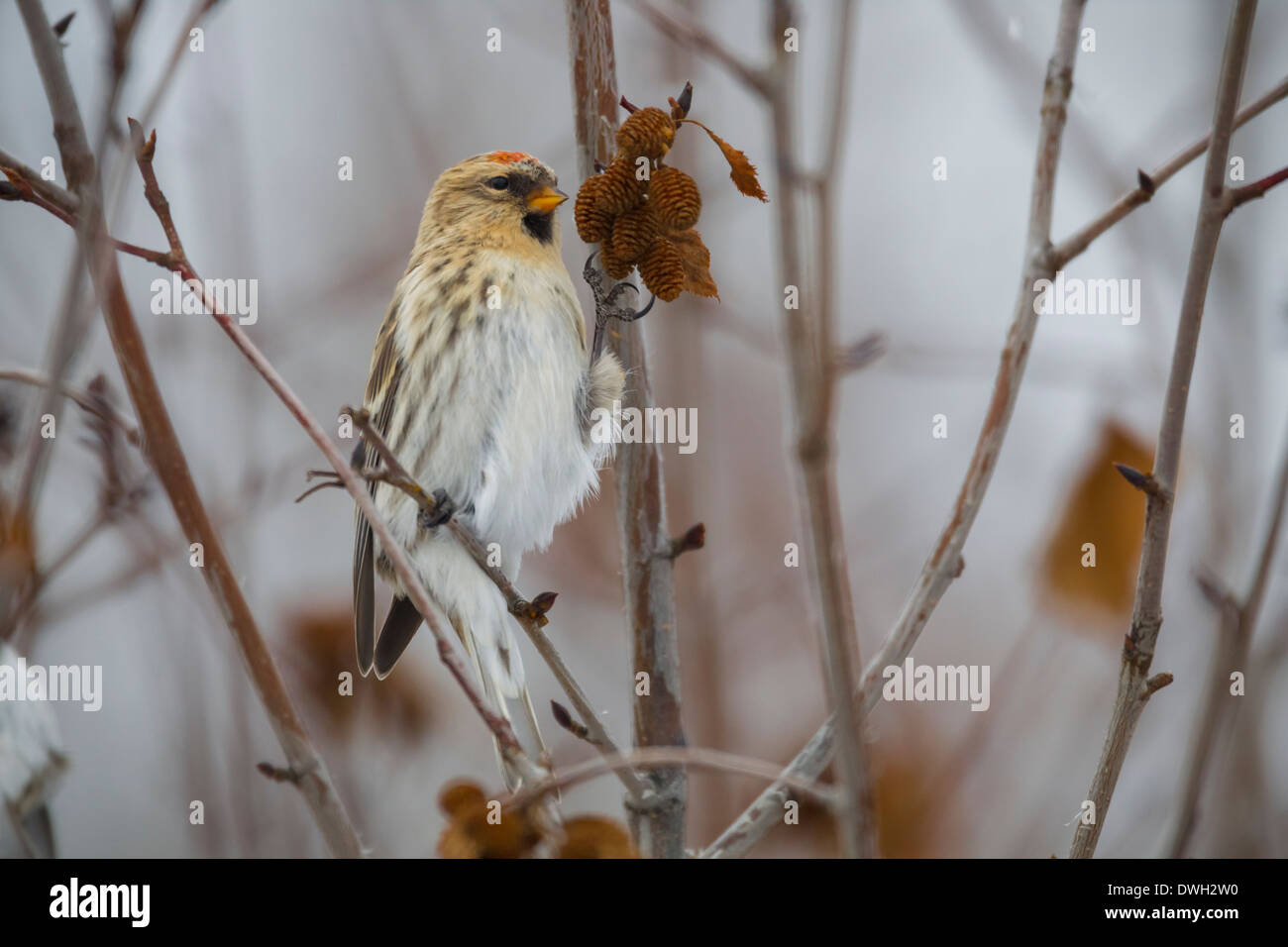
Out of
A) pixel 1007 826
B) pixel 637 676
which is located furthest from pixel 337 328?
pixel 1007 826

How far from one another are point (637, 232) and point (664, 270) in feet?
0.20

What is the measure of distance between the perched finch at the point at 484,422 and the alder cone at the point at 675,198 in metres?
0.74

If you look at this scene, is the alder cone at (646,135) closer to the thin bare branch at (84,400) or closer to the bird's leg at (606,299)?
the bird's leg at (606,299)

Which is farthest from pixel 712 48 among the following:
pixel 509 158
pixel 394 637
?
pixel 509 158

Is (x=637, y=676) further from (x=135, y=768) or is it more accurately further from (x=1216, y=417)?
(x=135, y=768)

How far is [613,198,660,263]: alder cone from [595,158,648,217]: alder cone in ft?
0.05

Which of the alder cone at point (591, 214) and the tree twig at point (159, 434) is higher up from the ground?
the alder cone at point (591, 214)

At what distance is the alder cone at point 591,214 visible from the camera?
140 cm

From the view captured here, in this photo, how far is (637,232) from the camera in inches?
54.9

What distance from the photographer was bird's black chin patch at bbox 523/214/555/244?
7.91 feet

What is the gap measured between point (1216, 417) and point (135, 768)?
2.41 metres

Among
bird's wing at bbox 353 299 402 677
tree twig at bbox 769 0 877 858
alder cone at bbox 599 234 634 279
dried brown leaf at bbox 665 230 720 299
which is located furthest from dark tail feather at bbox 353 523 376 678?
tree twig at bbox 769 0 877 858

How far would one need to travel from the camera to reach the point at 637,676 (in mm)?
1683

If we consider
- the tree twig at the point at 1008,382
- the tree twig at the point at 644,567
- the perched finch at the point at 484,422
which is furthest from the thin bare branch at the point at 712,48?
the perched finch at the point at 484,422
